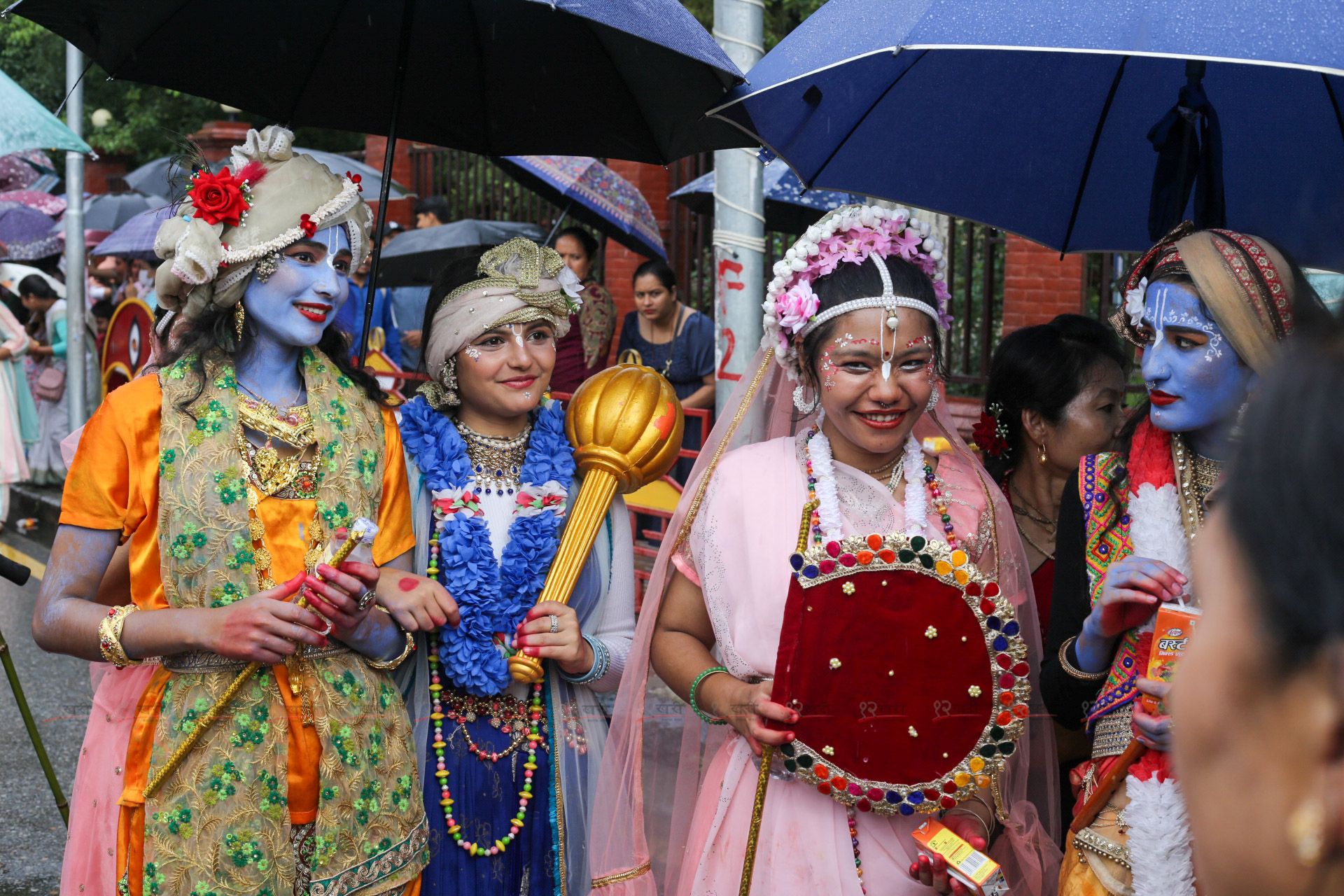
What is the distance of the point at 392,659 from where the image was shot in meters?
2.57

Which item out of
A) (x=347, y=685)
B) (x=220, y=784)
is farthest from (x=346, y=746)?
(x=220, y=784)

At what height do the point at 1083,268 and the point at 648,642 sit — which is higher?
the point at 1083,268

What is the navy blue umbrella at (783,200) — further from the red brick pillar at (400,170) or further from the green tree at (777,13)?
the red brick pillar at (400,170)

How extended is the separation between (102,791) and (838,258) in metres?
1.92

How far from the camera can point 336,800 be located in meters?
2.42

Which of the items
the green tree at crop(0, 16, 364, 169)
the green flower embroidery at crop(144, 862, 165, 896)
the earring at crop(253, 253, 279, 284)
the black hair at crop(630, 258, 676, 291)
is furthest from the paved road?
the green tree at crop(0, 16, 364, 169)

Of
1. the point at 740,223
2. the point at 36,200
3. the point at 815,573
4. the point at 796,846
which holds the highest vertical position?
the point at 36,200

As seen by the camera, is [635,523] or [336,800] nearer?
[336,800]

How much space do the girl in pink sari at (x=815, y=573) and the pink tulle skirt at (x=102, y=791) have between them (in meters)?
1.03

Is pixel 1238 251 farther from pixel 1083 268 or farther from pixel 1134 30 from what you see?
pixel 1083 268

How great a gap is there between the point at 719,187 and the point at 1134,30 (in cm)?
207

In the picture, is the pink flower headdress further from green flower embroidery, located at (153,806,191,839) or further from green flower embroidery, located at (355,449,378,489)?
green flower embroidery, located at (153,806,191,839)

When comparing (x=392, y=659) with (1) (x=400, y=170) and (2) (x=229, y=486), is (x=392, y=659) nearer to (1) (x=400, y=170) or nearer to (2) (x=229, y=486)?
(2) (x=229, y=486)

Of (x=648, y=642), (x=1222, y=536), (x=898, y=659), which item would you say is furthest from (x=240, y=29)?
(x=1222, y=536)
